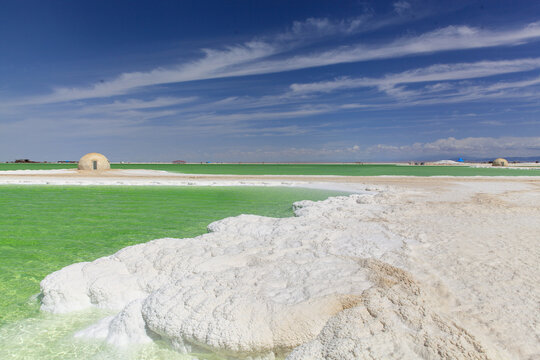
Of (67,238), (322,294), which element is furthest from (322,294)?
(67,238)

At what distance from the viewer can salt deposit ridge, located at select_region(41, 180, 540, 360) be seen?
371 cm

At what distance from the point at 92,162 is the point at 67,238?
40012 millimetres

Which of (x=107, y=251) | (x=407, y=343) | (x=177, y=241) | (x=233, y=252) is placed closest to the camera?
(x=407, y=343)

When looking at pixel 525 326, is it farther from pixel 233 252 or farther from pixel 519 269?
pixel 233 252

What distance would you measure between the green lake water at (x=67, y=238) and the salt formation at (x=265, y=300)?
296mm

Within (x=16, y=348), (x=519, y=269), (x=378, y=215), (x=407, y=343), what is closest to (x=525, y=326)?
(x=407, y=343)

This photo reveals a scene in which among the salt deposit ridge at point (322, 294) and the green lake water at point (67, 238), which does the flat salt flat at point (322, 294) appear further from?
the green lake water at point (67, 238)

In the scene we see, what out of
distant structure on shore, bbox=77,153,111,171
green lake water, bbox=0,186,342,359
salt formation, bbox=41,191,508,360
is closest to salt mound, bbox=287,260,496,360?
salt formation, bbox=41,191,508,360

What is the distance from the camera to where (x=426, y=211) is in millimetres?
11664

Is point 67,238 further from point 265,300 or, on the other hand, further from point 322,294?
point 322,294

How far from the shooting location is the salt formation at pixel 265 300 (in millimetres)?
3674

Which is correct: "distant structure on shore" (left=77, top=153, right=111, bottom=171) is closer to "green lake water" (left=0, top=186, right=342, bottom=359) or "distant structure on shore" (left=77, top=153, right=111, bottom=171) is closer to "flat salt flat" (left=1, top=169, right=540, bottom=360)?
"green lake water" (left=0, top=186, right=342, bottom=359)

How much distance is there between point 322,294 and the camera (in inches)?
180

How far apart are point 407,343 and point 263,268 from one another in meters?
2.60
